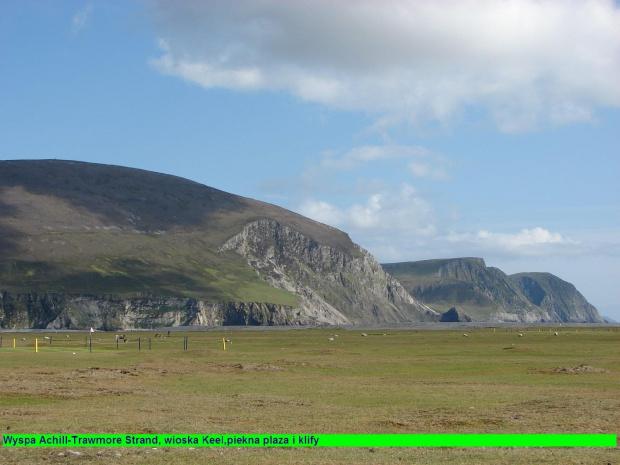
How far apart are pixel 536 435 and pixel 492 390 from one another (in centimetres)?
1475

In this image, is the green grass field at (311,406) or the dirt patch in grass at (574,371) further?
the dirt patch in grass at (574,371)

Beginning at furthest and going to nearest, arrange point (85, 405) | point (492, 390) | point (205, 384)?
point (205, 384)
point (492, 390)
point (85, 405)

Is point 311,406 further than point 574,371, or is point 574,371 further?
point 574,371

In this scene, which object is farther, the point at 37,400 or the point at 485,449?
the point at 37,400

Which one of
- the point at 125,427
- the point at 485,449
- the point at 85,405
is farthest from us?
the point at 85,405

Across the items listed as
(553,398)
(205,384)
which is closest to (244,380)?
(205,384)

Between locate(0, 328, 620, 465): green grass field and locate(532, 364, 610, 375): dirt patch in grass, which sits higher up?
locate(0, 328, 620, 465): green grass field

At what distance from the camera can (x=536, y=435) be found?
75.4 ft

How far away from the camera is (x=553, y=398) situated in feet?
107

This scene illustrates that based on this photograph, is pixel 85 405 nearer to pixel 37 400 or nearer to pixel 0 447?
pixel 37 400

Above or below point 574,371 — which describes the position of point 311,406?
above

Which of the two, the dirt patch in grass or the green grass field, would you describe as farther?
the dirt patch in grass

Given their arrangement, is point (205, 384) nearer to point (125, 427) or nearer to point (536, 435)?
point (125, 427)

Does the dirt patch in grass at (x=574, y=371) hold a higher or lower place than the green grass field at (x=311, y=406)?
lower
